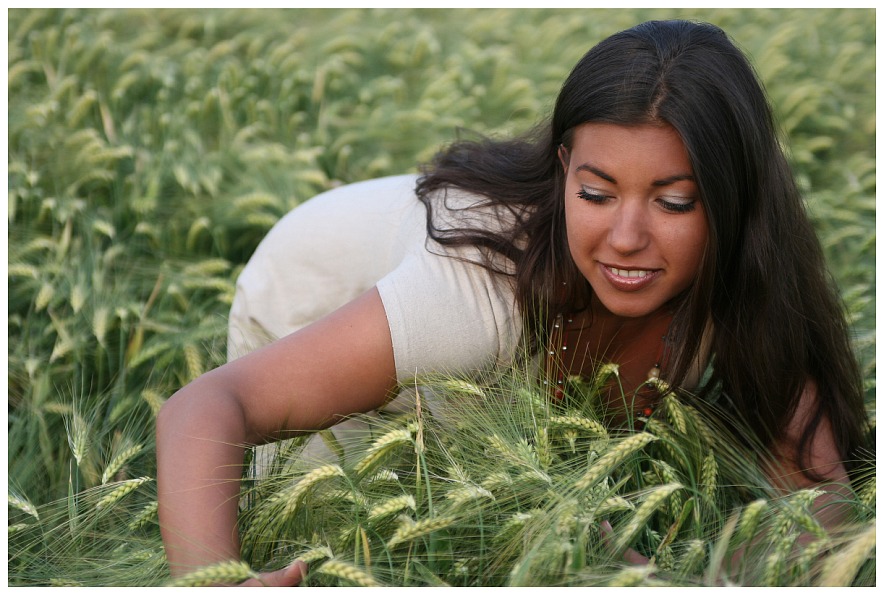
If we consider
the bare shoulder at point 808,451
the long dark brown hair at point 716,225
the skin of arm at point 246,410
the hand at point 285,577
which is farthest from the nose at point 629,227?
the hand at point 285,577

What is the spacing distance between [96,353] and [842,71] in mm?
3540

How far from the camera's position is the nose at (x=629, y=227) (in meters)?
1.67

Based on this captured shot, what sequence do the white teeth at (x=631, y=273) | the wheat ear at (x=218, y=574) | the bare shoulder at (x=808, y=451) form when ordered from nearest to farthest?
the wheat ear at (x=218, y=574)
the white teeth at (x=631, y=273)
the bare shoulder at (x=808, y=451)

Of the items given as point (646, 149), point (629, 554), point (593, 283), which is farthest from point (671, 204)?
point (629, 554)

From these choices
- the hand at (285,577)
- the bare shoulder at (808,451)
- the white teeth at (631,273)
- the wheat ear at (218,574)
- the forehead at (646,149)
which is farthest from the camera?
the bare shoulder at (808,451)

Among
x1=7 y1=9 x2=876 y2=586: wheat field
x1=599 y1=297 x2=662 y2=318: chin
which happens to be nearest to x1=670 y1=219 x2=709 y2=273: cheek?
x1=599 y1=297 x2=662 y2=318: chin

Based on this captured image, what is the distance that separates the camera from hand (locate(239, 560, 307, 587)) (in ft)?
4.83

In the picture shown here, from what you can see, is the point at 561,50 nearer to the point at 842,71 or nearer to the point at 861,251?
the point at 842,71

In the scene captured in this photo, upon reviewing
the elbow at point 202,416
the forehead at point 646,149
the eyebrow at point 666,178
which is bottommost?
the elbow at point 202,416

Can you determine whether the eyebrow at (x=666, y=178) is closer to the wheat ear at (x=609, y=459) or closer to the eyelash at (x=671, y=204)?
the eyelash at (x=671, y=204)

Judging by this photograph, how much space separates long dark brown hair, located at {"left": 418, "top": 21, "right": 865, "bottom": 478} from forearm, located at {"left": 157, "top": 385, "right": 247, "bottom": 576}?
1.91 ft

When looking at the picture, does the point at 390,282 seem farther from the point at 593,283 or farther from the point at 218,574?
the point at 218,574

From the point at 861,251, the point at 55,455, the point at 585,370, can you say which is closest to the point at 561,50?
the point at 861,251

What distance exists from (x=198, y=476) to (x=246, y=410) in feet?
0.50
